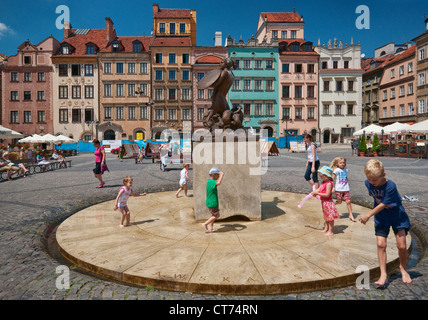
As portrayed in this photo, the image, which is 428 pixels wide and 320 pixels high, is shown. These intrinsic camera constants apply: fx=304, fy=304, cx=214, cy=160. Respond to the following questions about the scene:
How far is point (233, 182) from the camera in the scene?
19.2ft

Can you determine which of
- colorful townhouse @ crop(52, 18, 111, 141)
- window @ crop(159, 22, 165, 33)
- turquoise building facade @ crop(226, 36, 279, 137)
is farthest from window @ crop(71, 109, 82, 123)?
turquoise building facade @ crop(226, 36, 279, 137)

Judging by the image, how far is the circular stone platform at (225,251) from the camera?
3.40 m

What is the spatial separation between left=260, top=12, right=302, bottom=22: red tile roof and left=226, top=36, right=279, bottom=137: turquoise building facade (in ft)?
26.6

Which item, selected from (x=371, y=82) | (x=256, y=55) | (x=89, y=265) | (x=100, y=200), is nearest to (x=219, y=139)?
(x=89, y=265)

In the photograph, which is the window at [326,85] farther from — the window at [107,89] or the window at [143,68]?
the window at [107,89]

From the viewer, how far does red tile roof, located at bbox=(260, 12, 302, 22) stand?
51.6m

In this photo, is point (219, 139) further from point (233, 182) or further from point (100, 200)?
point (100, 200)

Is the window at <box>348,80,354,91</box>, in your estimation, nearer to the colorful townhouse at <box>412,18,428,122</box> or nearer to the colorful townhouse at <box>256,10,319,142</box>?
the colorful townhouse at <box>256,10,319,142</box>

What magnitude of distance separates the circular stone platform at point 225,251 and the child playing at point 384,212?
0.33 m

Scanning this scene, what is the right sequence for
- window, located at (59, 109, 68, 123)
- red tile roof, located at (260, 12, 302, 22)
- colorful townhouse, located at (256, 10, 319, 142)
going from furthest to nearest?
red tile roof, located at (260, 12, 302, 22), colorful townhouse, located at (256, 10, 319, 142), window, located at (59, 109, 68, 123)

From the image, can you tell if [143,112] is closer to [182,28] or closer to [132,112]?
[132,112]

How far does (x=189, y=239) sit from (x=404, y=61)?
48768 millimetres

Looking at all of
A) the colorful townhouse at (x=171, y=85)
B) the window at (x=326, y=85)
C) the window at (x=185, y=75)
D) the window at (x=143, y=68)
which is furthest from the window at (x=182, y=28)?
the window at (x=326, y=85)

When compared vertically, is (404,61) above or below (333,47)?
below
